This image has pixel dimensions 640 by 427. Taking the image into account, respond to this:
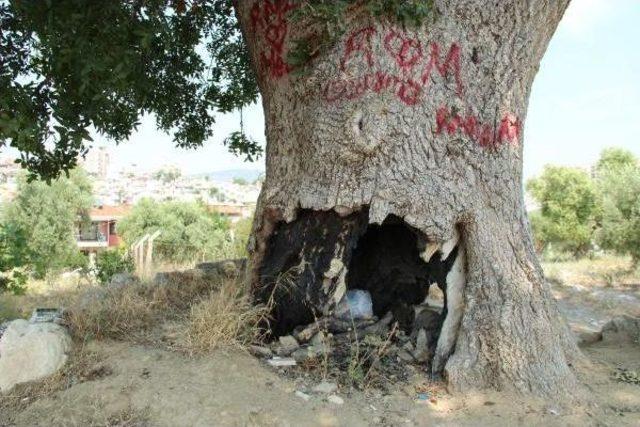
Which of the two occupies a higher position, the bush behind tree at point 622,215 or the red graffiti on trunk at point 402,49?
the red graffiti on trunk at point 402,49

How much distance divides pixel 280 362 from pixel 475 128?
7.38 feet

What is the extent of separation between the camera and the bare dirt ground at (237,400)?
334cm

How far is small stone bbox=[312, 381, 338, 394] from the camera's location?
3713 mm

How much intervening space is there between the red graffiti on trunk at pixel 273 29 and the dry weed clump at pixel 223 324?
1.88 m

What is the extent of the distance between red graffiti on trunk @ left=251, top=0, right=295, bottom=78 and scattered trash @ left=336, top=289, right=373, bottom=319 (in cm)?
198

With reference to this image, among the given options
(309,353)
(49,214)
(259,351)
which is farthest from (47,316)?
(49,214)

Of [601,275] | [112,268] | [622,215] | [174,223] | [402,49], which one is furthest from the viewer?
[174,223]

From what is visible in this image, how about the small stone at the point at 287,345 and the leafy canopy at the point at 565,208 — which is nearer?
the small stone at the point at 287,345

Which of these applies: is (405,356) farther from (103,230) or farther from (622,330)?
(103,230)

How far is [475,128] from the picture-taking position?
408 centimetres

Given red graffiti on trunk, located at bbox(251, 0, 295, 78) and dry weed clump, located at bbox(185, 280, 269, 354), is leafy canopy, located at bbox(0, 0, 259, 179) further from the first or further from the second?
dry weed clump, located at bbox(185, 280, 269, 354)

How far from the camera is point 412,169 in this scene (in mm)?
3980

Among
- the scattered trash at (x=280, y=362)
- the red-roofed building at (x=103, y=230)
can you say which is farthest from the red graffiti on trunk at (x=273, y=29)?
the red-roofed building at (x=103, y=230)

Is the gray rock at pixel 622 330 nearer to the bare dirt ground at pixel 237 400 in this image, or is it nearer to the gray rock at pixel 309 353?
the bare dirt ground at pixel 237 400
